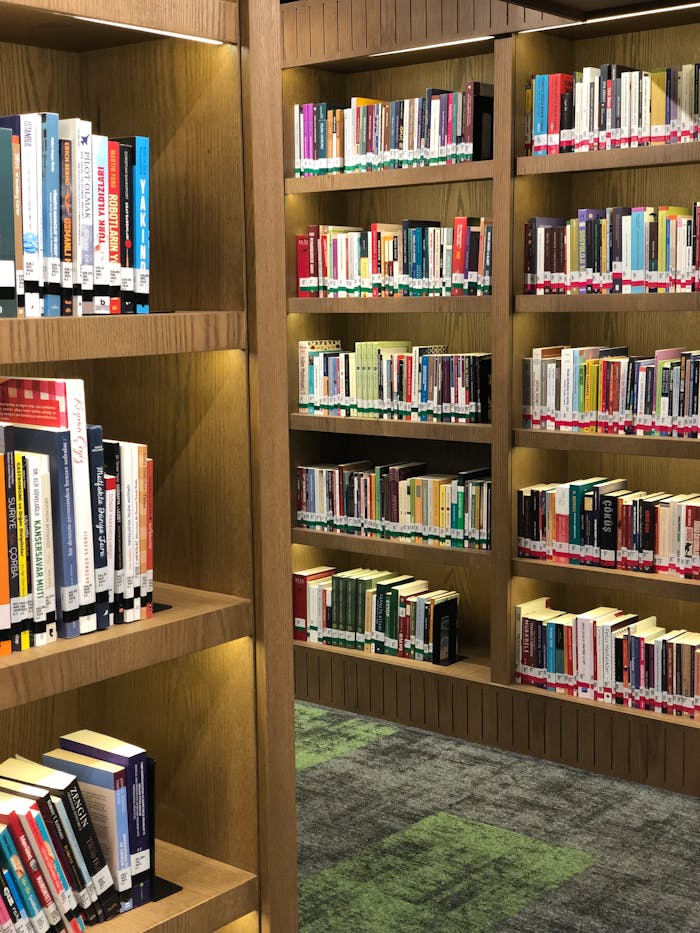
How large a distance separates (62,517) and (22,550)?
71mm

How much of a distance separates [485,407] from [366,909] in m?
1.87

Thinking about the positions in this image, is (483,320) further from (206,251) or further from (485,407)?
(206,251)

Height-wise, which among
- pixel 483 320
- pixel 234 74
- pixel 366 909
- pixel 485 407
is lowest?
pixel 366 909

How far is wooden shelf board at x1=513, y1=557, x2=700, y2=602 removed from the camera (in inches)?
150

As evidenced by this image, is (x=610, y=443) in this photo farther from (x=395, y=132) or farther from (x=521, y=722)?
(x=395, y=132)

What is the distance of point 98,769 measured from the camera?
173 cm

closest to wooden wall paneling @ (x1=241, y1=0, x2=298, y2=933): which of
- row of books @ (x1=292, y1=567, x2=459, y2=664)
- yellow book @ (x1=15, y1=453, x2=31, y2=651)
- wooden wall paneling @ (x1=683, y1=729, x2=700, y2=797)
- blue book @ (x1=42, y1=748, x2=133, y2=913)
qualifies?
blue book @ (x1=42, y1=748, x2=133, y2=913)

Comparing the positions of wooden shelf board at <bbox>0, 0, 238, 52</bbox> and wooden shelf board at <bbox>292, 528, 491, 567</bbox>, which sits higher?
wooden shelf board at <bbox>0, 0, 238, 52</bbox>

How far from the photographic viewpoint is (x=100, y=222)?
167 centimetres

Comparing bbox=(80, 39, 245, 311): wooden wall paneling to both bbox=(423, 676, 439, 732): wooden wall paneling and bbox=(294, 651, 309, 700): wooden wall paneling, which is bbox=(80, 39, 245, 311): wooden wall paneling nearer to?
bbox=(423, 676, 439, 732): wooden wall paneling

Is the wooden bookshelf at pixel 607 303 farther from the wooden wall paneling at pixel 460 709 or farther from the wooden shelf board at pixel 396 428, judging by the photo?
the wooden wall paneling at pixel 460 709

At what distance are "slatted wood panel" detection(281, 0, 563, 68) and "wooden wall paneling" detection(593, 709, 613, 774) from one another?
7.55 ft

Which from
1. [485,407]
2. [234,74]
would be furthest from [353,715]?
[234,74]

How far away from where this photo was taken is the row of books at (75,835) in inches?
63.1
